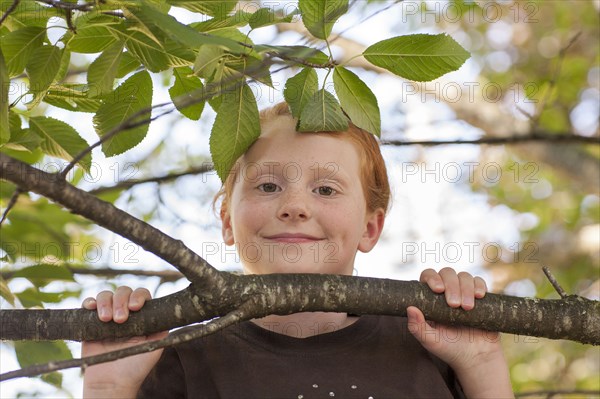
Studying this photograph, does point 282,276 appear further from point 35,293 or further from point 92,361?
point 35,293

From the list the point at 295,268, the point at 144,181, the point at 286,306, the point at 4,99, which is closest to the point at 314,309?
the point at 286,306

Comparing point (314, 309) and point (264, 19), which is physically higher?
point (264, 19)

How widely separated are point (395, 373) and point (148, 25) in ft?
3.64

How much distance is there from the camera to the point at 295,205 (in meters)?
2.16

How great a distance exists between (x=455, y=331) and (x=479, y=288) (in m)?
0.14

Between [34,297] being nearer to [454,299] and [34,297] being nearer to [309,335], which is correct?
[309,335]

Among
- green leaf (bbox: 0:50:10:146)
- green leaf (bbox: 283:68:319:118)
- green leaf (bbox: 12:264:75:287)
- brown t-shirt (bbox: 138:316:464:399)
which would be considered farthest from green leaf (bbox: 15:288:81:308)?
green leaf (bbox: 283:68:319:118)

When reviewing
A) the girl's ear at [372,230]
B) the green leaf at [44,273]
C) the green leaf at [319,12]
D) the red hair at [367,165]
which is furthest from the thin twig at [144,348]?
the girl's ear at [372,230]

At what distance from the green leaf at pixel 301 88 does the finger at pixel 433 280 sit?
1.58 ft

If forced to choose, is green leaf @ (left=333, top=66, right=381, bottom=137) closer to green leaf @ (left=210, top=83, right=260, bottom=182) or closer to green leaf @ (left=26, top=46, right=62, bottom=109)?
green leaf @ (left=210, top=83, right=260, bottom=182)

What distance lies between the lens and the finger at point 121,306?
5.30ft

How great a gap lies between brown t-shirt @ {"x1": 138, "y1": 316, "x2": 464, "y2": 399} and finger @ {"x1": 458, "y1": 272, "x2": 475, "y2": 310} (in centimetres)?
36

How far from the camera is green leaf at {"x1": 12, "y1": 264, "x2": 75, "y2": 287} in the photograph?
7.00 feet

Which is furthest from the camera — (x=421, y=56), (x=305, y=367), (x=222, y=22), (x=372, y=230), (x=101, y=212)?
(x=372, y=230)
